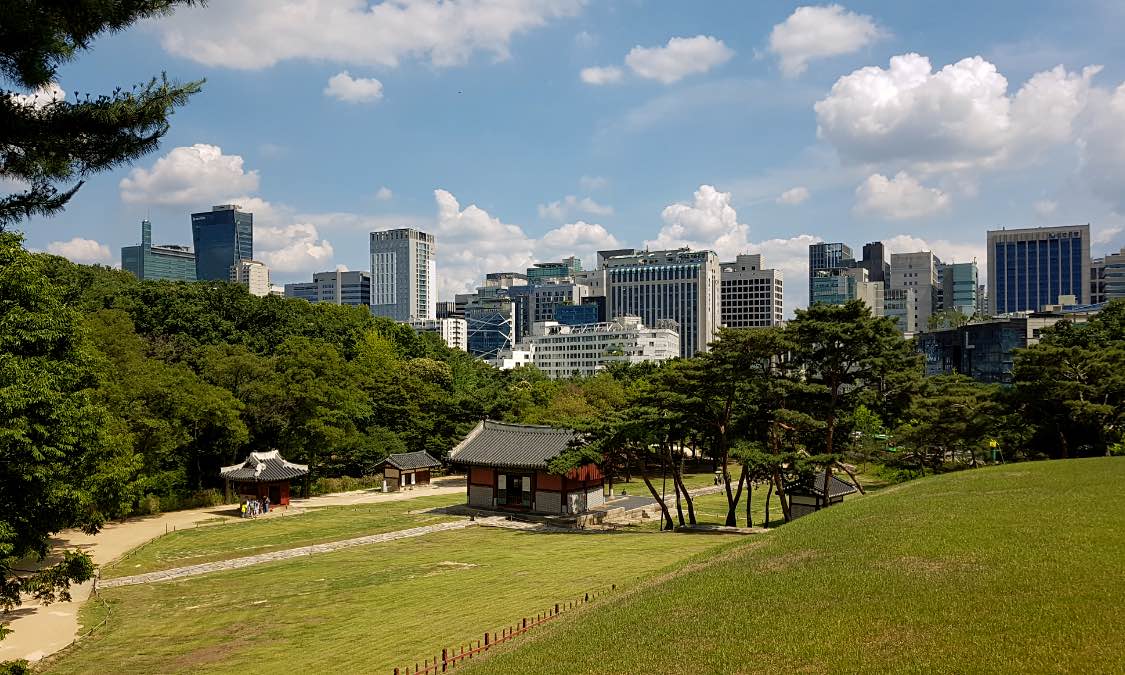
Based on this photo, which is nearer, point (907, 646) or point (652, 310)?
point (907, 646)

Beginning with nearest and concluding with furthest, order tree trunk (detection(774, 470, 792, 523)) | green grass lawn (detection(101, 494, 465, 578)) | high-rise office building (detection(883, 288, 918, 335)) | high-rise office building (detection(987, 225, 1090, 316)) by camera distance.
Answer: green grass lawn (detection(101, 494, 465, 578)) → tree trunk (detection(774, 470, 792, 523)) → high-rise office building (detection(987, 225, 1090, 316)) → high-rise office building (detection(883, 288, 918, 335))

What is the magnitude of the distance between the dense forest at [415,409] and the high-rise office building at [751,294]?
430 ft

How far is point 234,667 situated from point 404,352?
66.9 m

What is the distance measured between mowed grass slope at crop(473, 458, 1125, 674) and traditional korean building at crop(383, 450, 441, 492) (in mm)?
35981

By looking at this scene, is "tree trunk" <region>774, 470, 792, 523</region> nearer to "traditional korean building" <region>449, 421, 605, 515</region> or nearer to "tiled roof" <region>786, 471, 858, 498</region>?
"tiled roof" <region>786, 471, 858, 498</region>

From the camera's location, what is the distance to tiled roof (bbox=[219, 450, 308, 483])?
42.7 m

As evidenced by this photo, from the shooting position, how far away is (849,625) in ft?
41.8

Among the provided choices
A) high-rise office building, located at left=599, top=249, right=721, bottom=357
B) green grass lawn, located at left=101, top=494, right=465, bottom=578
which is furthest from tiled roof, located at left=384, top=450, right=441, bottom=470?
high-rise office building, located at left=599, top=249, right=721, bottom=357

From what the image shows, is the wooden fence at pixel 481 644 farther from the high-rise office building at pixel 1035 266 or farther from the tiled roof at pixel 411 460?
the high-rise office building at pixel 1035 266

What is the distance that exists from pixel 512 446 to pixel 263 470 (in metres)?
14.0

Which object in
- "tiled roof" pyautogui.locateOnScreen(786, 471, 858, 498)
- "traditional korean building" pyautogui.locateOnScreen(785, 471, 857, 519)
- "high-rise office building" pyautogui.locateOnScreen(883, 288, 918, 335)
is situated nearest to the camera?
"traditional korean building" pyautogui.locateOnScreen(785, 471, 857, 519)

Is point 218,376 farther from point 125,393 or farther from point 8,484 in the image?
point 8,484

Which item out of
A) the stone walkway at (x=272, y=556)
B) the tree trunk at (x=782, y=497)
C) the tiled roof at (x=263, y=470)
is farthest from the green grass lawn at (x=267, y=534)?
the tree trunk at (x=782, y=497)

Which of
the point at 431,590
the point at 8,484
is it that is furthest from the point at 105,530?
the point at 431,590
